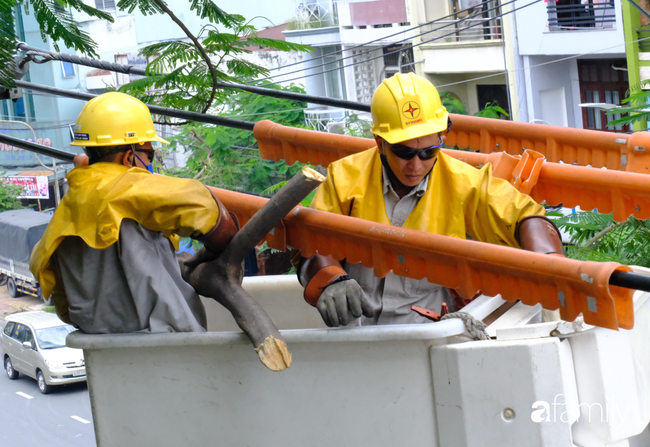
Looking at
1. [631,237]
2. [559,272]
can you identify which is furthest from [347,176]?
[631,237]

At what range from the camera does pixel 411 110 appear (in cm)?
275

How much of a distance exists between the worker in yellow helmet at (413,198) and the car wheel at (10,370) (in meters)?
12.5

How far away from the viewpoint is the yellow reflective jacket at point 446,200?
2.75 meters

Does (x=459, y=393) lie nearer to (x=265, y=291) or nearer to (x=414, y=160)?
(x=414, y=160)

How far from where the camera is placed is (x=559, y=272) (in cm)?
210

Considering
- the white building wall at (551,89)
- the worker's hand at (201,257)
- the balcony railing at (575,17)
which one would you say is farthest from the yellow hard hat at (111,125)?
the white building wall at (551,89)

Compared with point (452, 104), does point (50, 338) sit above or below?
below

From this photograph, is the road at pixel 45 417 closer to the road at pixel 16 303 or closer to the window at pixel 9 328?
the window at pixel 9 328

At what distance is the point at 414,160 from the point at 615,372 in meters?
1.03

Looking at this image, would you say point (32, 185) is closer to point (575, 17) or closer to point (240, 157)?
point (240, 157)

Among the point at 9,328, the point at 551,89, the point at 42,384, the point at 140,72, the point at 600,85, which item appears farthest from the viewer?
the point at 551,89

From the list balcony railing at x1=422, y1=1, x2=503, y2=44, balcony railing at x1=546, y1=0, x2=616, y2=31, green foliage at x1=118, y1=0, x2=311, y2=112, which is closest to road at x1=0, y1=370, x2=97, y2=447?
green foliage at x1=118, y1=0, x2=311, y2=112

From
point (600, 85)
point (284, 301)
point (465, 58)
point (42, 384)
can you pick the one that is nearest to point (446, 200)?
point (284, 301)

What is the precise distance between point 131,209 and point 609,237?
2.51 metres
